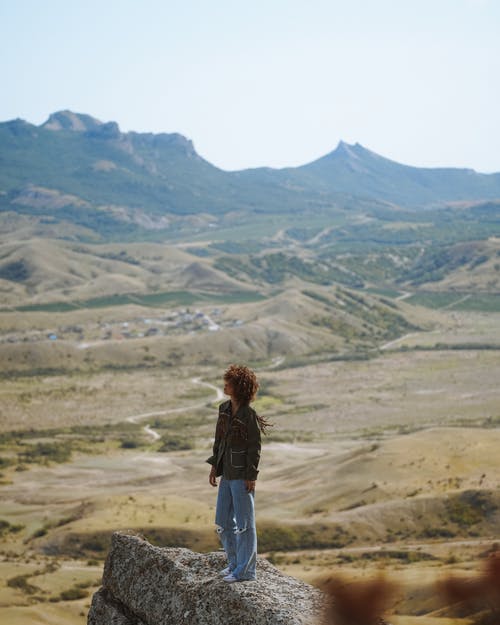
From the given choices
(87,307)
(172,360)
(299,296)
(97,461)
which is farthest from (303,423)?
(87,307)

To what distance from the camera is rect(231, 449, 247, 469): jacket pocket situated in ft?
30.0

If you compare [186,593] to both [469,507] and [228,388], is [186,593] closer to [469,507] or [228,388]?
[228,388]

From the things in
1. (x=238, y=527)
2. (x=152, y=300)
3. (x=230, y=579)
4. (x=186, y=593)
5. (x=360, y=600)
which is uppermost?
(x=152, y=300)

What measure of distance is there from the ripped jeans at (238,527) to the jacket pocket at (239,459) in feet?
0.62

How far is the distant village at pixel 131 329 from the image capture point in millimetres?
134488

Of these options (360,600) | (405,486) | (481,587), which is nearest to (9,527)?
(405,486)

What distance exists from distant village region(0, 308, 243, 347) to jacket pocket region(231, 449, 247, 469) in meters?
120

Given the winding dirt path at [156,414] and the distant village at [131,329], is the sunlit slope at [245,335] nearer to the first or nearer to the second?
the distant village at [131,329]

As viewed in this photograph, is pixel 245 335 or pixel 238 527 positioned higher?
pixel 238 527

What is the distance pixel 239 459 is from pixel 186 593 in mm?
1500

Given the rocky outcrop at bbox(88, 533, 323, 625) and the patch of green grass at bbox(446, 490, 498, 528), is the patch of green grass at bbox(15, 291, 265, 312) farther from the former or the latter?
the rocky outcrop at bbox(88, 533, 323, 625)

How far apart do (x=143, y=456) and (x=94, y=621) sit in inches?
2353

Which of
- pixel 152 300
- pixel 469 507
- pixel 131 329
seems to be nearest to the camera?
pixel 469 507

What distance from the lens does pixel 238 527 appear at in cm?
919
